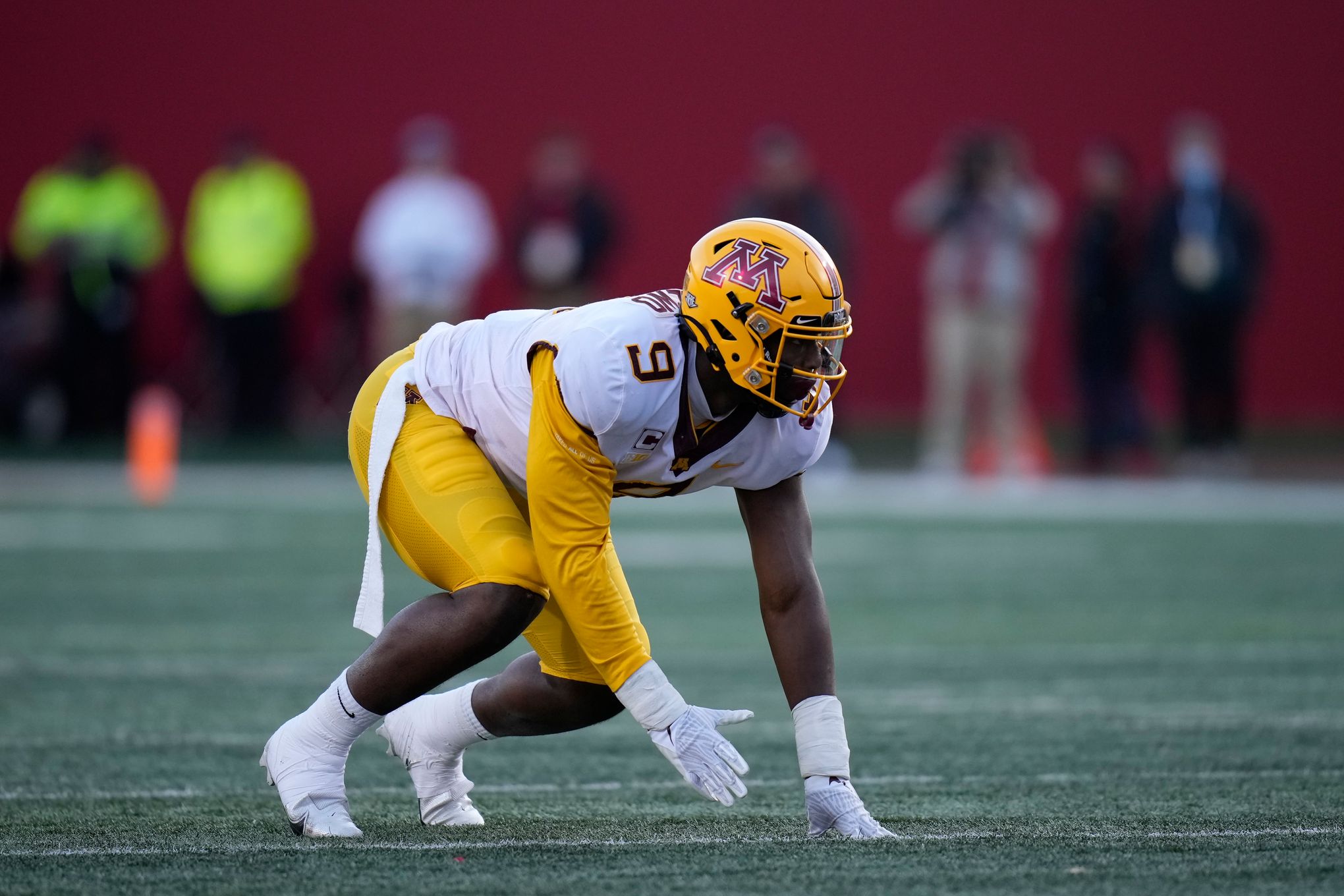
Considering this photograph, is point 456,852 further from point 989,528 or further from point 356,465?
point 989,528

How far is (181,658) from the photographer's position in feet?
23.2

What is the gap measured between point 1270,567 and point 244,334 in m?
9.44

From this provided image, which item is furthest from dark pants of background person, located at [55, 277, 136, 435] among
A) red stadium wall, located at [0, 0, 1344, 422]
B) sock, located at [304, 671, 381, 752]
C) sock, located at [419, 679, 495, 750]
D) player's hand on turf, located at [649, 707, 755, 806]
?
player's hand on turf, located at [649, 707, 755, 806]

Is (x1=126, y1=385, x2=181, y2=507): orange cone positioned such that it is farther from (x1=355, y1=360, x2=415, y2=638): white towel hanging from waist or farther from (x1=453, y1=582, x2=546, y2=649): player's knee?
(x1=453, y1=582, x2=546, y2=649): player's knee

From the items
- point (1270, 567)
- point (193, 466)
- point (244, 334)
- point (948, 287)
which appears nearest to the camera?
point (1270, 567)

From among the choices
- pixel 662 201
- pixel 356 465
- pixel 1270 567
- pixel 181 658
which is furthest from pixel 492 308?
pixel 356 465

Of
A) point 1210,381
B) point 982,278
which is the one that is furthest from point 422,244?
point 1210,381

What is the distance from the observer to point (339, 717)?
4.15 m

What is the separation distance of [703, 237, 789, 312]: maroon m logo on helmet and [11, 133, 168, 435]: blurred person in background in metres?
12.7

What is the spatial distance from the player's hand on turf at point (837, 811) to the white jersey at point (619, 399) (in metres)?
0.63

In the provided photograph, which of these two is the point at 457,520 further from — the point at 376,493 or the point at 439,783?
the point at 439,783

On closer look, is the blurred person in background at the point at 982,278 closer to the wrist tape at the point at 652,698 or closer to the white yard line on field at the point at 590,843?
the white yard line on field at the point at 590,843

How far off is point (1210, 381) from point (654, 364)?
11.5 metres

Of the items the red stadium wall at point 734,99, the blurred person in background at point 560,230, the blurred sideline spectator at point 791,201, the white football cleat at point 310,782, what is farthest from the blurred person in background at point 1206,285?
the white football cleat at point 310,782
